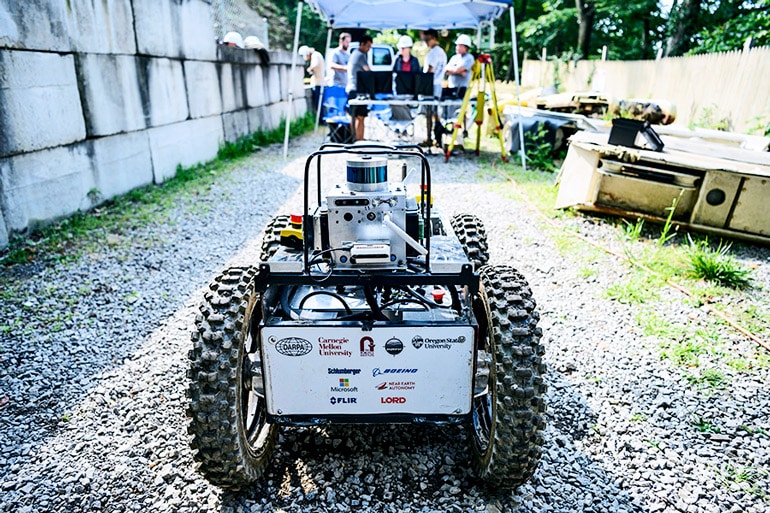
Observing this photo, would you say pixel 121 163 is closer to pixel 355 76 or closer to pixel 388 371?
pixel 355 76

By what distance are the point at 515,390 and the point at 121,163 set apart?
19.4ft

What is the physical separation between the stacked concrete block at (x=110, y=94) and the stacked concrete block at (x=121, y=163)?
4.6 inches

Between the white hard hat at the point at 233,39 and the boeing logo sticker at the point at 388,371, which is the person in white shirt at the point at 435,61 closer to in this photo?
the white hard hat at the point at 233,39

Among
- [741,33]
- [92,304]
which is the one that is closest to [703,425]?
[92,304]

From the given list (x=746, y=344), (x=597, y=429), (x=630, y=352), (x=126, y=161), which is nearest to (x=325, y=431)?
(x=597, y=429)

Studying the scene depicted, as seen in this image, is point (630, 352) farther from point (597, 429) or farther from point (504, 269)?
point (504, 269)

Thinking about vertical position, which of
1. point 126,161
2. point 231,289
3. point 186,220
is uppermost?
point 231,289

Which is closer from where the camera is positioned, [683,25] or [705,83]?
[705,83]

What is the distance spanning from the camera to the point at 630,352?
3.33 m

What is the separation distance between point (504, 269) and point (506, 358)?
0.49 metres

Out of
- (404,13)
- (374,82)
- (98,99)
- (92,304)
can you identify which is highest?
(404,13)

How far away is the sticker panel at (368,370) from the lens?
77.8 inches

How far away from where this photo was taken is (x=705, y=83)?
10.7 metres

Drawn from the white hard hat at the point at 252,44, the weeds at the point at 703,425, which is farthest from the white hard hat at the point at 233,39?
the weeds at the point at 703,425
